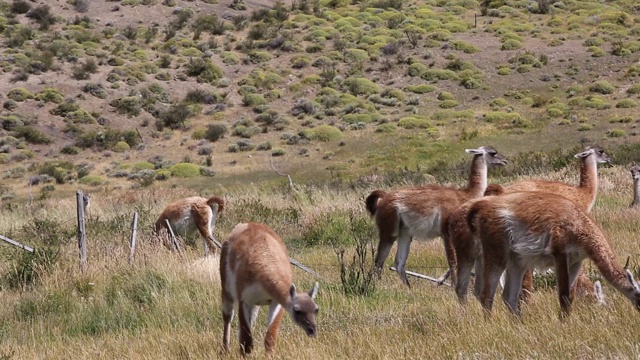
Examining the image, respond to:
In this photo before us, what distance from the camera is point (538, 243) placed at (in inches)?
269

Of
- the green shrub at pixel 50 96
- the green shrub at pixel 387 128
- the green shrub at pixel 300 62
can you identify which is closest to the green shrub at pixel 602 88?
the green shrub at pixel 387 128

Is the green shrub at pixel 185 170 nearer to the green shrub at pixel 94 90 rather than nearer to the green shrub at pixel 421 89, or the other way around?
the green shrub at pixel 94 90

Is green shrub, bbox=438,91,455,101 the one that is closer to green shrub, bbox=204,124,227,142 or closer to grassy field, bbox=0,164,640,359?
green shrub, bbox=204,124,227,142

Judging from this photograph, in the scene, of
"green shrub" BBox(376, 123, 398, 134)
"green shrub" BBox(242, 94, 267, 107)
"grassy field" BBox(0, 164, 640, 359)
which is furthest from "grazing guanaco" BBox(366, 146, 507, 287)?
"green shrub" BBox(242, 94, 267, 107)

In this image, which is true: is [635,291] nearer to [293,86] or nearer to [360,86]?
[360,86]

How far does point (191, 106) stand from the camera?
52344 millimetres

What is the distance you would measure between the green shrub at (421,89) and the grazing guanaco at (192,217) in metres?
40.8

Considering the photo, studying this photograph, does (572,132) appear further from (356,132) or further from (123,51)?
(123,51)

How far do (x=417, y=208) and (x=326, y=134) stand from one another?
35.2 meters

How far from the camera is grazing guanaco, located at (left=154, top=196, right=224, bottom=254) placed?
14430 mm

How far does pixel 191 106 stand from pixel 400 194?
138ft

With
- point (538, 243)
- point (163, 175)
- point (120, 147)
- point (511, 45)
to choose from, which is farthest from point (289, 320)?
point (511, 45)

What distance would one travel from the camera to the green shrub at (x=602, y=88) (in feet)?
163

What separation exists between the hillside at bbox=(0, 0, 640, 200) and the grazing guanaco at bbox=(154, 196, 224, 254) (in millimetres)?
20604
